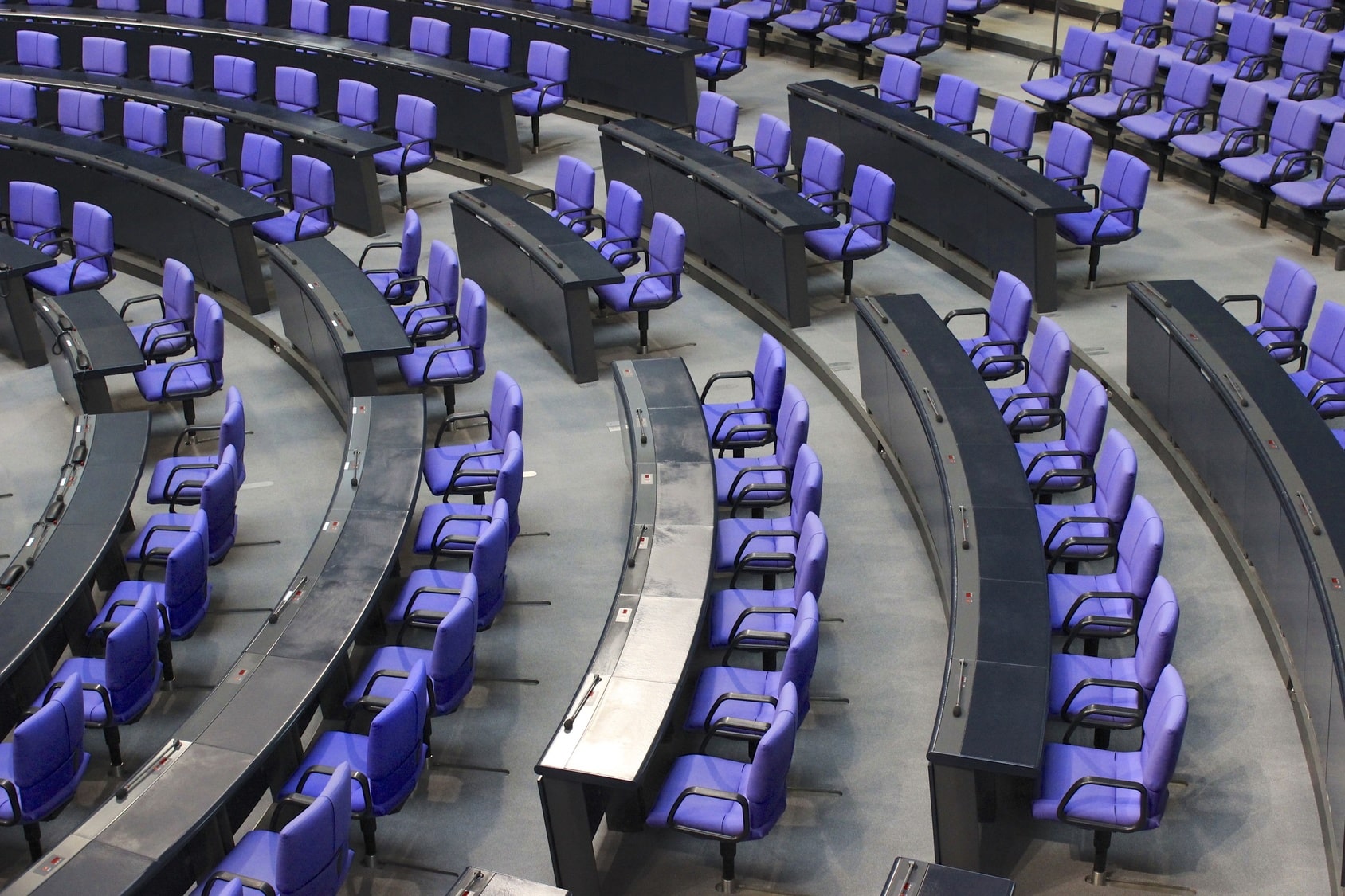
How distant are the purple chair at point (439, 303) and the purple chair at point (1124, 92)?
494 centimetres

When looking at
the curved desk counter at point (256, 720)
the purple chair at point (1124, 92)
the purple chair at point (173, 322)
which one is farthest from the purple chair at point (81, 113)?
the purple chair at point (1124, 92)

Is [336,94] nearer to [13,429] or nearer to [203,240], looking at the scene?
[203,240]

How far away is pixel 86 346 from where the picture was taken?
26.2ft

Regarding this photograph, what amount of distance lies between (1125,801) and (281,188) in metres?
8.01

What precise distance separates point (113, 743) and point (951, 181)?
6024 millimetres

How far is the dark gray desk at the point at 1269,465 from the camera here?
16.5 feet

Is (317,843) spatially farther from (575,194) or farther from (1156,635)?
(575,194)

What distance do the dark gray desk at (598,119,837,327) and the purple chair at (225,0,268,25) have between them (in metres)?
5.04

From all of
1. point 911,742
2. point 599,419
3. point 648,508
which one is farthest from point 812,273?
point 911,742

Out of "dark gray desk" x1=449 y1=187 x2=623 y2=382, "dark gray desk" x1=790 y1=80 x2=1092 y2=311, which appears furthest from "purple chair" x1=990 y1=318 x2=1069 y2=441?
"dark gray desk" x1=449 y1=187 x2=623 y2=382

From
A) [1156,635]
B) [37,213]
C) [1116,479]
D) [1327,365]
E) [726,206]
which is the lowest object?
[37,213]

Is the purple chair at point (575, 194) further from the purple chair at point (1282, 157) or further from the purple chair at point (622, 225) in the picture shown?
the purple chair at point (1282, 157)

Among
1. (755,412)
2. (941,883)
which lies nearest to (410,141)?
(755,412)

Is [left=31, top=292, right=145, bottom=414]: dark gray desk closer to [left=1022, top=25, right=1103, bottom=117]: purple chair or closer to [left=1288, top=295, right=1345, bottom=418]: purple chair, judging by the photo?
[left=1288, top=295, right=1345, bottom=418]: purple chair
